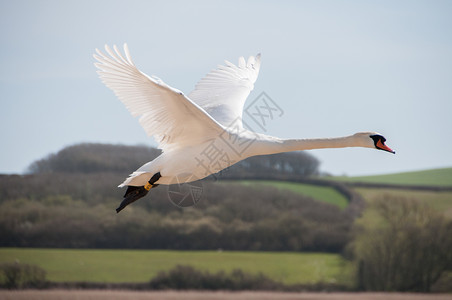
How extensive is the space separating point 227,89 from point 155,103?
3303 mm

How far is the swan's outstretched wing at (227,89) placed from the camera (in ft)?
40.8

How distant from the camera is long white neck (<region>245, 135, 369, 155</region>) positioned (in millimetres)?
10258

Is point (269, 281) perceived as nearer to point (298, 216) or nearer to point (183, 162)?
point (298, 216)

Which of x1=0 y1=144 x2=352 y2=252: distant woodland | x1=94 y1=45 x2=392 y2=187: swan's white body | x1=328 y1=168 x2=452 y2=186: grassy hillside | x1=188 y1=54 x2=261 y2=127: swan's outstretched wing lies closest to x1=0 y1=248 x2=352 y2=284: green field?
x1=0 y1=144 x2=352 y2=252: distant woodland

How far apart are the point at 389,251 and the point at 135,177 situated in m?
41.0

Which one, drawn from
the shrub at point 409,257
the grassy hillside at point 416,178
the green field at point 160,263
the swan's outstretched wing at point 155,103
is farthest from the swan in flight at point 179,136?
the grassy hillside at point 416,178

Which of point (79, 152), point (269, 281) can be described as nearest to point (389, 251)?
point (269, 281)

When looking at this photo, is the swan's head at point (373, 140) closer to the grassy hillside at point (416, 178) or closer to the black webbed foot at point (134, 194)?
the black webbed foot at point (134, 194)

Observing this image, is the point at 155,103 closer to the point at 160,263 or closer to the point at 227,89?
the point at 227,89

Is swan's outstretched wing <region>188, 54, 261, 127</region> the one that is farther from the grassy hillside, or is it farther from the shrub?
the grassy hillside

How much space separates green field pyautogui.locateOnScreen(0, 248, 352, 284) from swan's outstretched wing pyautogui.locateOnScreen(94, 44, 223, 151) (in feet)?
128

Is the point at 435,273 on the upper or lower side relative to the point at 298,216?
lower

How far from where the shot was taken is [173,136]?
35.7ft

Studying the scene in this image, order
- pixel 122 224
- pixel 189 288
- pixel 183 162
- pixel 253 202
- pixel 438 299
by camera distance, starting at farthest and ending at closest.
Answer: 1. pixel 253 202
2. pixel 122 224
3. pixel 189 288
4. pixel 438 299
5. pixel 183 162
